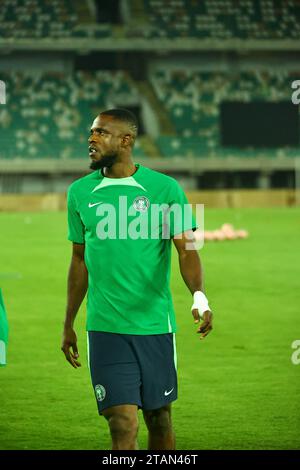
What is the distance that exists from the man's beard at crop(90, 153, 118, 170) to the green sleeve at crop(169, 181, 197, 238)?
1.26 feet

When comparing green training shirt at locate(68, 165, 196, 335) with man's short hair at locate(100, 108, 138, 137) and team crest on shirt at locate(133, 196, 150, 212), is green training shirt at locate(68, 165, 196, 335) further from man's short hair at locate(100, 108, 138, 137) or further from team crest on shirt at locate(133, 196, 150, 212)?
man's short hair at locate(100, 108, 138, 137)

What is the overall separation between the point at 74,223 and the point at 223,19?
2227 inches

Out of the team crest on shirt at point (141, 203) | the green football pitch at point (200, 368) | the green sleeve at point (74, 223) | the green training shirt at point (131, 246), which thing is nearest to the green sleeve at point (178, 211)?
the green training shirt at point (131, 246)

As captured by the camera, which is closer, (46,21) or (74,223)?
(74,223)

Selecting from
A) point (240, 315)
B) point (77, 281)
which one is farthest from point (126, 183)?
point (240, 315)

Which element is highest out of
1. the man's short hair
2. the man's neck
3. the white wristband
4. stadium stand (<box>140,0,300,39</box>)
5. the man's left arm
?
stadium stand (<box>140,0,300,39</box>)

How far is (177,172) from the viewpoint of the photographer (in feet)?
180

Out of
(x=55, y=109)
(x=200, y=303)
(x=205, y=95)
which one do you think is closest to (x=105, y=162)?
(x=200, y=303)

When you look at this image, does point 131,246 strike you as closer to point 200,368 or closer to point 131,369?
point 131,369

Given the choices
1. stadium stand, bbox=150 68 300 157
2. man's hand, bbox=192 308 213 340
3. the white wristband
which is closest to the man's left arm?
the white wristband

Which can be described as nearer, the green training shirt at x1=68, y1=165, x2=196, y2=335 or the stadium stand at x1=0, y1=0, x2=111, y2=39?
the green training shirt at x1=68, y1=165, x2=196, y2=335

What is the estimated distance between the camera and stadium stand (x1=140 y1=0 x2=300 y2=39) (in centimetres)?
6069

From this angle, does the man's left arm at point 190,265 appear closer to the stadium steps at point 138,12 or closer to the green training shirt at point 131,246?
the green training shirt at point 131,246

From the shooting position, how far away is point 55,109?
58969mm
